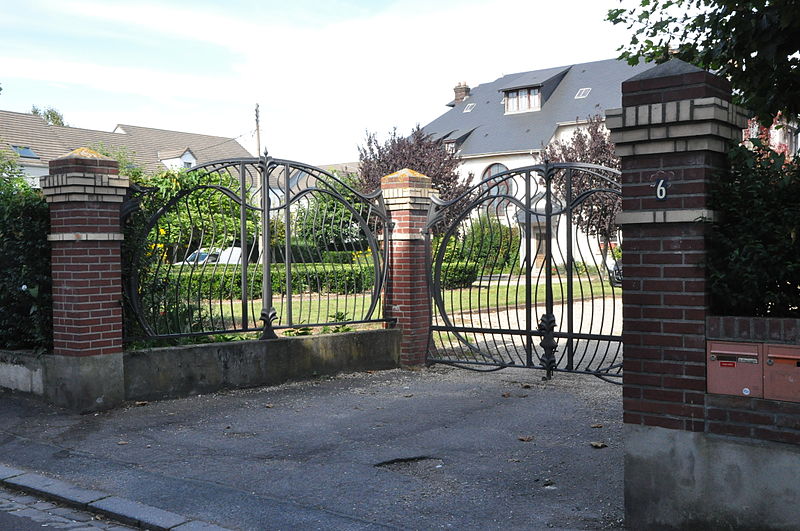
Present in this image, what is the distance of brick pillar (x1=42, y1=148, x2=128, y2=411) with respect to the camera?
24.1 ft

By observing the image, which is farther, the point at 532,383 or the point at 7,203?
the point at 532,383

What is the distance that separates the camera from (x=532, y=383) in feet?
29.7

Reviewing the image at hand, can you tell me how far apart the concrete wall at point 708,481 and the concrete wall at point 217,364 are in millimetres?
5183

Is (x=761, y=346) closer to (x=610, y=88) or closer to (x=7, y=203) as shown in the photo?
(x=7, y=203)

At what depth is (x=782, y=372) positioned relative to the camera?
152 inches

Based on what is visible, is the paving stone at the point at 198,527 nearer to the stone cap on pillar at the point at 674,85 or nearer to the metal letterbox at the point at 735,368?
the metal letterbox at the point at 735,368

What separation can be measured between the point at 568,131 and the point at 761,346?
1429 inches

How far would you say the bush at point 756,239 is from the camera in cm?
391

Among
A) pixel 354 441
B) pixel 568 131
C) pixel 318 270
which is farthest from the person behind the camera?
pixel 568 131

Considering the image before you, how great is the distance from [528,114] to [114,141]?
2869cm

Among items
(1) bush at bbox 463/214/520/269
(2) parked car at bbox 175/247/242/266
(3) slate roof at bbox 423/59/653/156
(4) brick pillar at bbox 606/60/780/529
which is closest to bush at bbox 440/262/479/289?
(1) bush at bbox 463/214/520/269

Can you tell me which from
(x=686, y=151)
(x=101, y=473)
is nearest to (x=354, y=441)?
(x=101, y=473)

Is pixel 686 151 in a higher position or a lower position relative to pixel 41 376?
higher

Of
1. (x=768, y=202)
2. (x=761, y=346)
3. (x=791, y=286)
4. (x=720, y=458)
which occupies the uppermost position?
(x=768, y=202)
